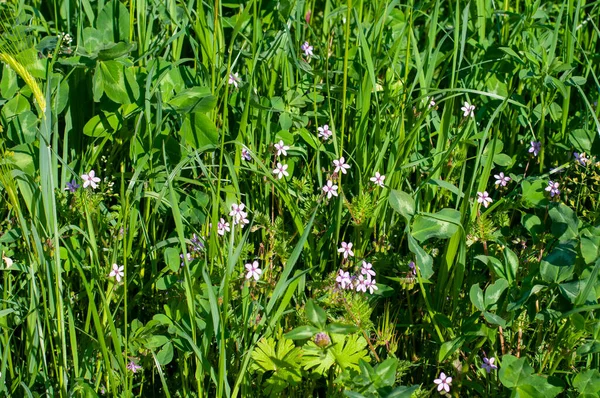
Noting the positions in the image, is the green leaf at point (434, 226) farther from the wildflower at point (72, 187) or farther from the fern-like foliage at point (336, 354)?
the wildflower at point (72, 187)

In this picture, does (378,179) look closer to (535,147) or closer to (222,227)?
(222,227)

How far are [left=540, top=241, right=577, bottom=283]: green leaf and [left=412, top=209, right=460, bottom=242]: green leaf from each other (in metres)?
0.31

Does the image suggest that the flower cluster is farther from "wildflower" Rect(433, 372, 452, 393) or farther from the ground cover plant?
"wildflower" Rect(433, 372, 452, 393)

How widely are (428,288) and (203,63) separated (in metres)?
1.19

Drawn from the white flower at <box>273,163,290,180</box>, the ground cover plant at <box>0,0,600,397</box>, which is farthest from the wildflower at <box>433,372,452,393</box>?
the white flower at <box>273,163,290,180</box>

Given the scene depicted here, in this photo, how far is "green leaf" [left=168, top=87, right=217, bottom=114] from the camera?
2.51m

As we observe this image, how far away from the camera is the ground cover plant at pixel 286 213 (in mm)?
2221

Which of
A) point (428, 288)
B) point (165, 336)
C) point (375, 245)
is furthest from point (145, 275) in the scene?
point (428, 288)

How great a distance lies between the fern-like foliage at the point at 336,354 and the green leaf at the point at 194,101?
87cm

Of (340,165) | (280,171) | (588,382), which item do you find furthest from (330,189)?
(588,382)

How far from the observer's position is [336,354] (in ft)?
7.13

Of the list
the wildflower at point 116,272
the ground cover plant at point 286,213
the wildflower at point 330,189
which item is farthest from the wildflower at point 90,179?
the wildflower at point 330,189

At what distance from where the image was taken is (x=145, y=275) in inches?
104

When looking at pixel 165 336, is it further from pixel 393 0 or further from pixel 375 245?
pixel 393 0
